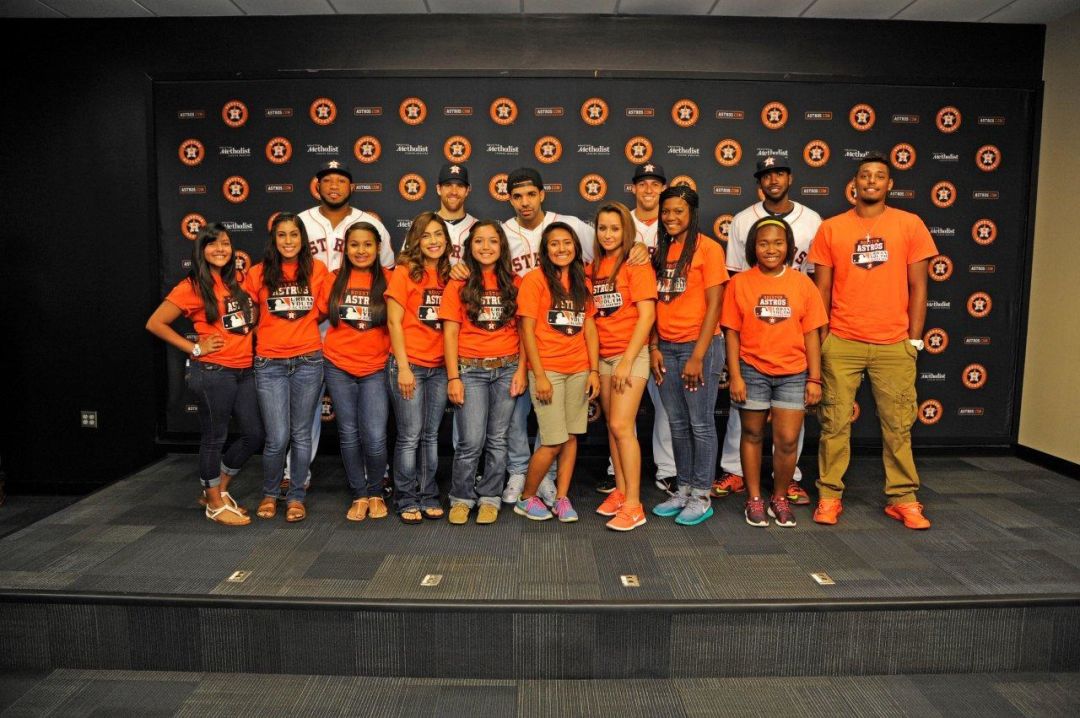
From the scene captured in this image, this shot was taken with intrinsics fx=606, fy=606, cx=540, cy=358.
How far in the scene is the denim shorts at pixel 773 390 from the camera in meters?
2.64

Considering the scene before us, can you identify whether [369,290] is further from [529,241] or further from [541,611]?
[541,611]

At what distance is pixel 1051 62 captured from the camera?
3775mm

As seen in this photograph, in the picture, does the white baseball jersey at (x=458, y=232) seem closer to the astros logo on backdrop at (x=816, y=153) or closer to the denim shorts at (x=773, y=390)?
the denim shorts at (x=773, y=390)

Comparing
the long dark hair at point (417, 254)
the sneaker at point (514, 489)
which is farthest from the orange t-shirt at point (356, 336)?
the sneaker at point (514, 489)

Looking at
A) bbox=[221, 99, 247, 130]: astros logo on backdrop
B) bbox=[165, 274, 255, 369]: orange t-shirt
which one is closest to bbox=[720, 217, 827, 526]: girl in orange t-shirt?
bbox=[165, 274, 255, 369]: orange t-shirt

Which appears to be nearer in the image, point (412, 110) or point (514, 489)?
point (514, 489)

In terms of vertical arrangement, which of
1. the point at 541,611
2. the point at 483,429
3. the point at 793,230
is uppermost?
the point at 793,230

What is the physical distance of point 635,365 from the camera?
2627 millimetres

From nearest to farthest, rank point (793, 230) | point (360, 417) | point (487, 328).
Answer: point (487, 328), point (360, 417), point (793, 230)

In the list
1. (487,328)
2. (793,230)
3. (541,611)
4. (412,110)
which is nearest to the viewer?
(541,611)

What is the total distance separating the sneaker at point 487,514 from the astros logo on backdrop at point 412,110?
2.41 meters

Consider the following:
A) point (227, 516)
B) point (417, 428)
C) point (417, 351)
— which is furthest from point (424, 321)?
point (227, 516)

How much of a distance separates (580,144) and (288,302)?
2.06 metres

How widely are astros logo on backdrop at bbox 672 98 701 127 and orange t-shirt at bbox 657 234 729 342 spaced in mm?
1417
